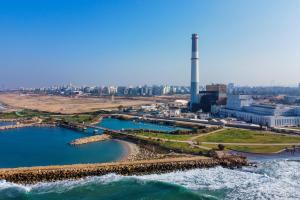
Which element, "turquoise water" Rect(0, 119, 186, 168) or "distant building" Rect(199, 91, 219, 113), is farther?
"distant building" Rect(199, 91, 219, 113)

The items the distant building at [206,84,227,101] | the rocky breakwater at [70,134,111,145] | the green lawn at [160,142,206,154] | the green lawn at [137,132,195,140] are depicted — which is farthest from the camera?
the distant building at [206,84,227,101]

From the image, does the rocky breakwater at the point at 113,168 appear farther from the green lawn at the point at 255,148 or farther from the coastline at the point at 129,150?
the green lawn at the point at 255,148

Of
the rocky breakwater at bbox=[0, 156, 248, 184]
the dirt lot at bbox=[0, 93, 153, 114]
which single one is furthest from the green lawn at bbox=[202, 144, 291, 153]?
the dirt lot at bbox=[0, 93, 153, 114]

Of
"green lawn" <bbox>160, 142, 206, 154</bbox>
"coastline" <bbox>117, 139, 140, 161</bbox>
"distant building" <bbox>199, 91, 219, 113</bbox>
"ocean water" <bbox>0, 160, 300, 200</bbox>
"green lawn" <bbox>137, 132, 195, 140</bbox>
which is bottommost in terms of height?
"ocean water" <bbox>0, 160, 300, 200</bbox>

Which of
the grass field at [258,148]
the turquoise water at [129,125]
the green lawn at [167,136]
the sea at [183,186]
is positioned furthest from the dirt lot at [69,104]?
the sea at [183,186]

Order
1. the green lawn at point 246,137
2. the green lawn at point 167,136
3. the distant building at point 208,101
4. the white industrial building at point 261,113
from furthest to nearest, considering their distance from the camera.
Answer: the distant building at point 208,101, the white industrial building at point 261,113, the green lawn at point 167,136, the green lawn at point 246,137

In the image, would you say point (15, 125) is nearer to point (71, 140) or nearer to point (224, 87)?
point (71, 140)

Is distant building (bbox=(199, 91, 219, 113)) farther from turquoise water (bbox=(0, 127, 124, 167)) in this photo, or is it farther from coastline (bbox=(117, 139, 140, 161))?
coastline (bbox=(117, 139, 140, 161))
